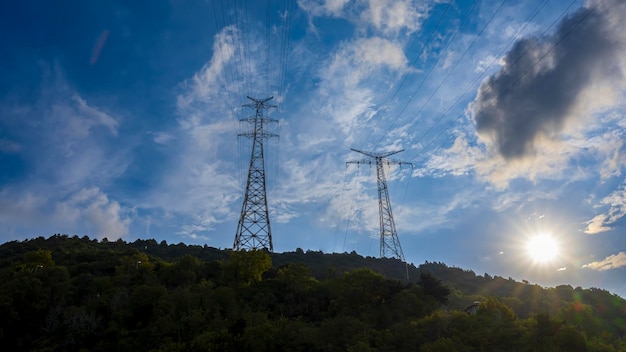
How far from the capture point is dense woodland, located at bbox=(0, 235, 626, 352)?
33750mm

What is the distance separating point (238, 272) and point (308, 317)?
45.6ft

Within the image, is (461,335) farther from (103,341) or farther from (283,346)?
(103,341)

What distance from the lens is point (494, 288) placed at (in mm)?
86562

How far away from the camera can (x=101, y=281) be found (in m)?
50.8

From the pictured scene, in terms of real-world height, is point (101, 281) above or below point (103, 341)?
above

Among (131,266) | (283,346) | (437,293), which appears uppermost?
(131,266)

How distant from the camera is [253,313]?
41250 mm

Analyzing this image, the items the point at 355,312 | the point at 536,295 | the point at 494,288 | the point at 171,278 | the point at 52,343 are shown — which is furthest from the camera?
the point at 494,288

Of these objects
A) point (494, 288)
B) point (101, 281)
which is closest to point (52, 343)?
point (101, 281)

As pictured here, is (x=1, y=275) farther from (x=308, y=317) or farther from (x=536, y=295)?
(x=536, y=295)

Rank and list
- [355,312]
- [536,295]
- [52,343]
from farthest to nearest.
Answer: [536,295]
[355,312]
[52,343]

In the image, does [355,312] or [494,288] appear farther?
[494,288]

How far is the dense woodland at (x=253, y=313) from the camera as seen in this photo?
111 ft

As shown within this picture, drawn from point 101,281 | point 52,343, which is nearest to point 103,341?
point 52,343
